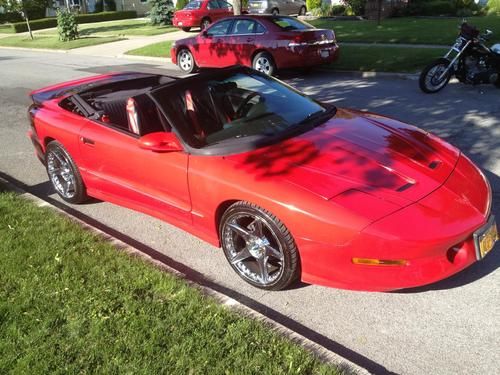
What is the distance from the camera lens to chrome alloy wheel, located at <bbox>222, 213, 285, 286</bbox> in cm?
332

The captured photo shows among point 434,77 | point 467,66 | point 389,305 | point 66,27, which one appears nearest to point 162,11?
point 66,27

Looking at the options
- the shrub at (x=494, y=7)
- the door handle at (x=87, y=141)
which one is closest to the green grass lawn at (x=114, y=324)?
the door handle at (x=87, y=141)

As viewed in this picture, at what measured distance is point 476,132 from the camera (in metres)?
6.43

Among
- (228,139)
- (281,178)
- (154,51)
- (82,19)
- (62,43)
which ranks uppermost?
(228,139)

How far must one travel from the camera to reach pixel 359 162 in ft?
11.2

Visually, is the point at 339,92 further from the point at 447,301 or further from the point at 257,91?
the point at 447,301

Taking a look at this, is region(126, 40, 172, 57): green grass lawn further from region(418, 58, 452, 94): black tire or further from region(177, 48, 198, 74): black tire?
region(418, 58, 452, 94): black tire

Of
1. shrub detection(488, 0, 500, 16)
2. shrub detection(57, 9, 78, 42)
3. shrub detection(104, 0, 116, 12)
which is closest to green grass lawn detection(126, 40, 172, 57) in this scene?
shrub detection(57, 9, 78, 42)

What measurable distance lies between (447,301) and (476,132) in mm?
3958

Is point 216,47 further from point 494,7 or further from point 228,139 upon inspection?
point 494,7

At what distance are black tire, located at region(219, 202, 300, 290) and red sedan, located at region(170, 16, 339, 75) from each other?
8.31m

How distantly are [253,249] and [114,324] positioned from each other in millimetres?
1052

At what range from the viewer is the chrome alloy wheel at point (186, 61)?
44.7 ft

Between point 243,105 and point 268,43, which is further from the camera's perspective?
point 268,43
